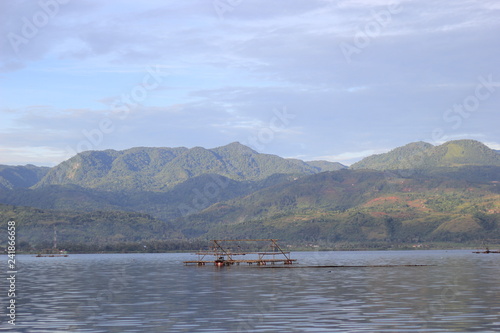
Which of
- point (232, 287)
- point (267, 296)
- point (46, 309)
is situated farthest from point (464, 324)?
point (232, 287)

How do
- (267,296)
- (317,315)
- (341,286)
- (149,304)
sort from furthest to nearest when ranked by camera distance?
1. (341,286)
2. (267,296)
3. (149,304)
4. (317,315)

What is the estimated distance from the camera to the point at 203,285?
305 feet

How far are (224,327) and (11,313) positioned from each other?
21.6 meters

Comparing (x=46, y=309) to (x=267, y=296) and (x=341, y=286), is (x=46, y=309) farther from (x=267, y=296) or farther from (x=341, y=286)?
(x=341, y=286)

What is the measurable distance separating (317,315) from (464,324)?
39.0 feet

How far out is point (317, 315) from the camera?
53969mm

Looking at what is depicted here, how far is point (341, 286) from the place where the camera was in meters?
86.2

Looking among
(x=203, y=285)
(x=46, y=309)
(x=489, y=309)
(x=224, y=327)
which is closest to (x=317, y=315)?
(x=224, y=327)

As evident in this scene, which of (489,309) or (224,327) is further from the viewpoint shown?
(489,309)

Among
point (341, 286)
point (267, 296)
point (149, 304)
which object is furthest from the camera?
point (341, 286)

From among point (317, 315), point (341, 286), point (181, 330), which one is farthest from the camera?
point (341, 286)

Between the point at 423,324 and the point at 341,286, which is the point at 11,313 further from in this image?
the point at 341,286

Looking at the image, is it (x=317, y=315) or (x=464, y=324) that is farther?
(x=317, y=315)

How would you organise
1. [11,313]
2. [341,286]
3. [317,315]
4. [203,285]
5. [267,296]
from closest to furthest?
[317,315] → [11,313] → [267,296] → [341,286] → [203,285]
